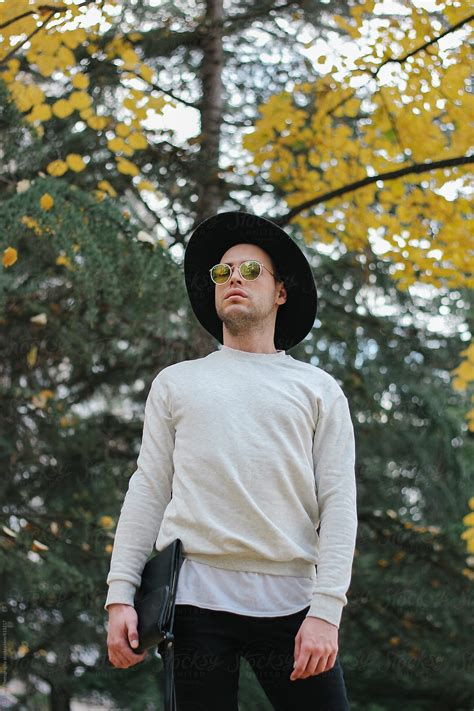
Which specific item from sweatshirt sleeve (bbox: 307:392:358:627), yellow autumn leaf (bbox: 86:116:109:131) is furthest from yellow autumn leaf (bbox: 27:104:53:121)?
sweatshirt sleeve (bbox: 307:392:358:627)

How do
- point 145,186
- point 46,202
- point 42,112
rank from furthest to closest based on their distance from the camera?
point 145,186 → point 42,112 → point 46,202

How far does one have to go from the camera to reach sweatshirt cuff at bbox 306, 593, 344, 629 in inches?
68.8

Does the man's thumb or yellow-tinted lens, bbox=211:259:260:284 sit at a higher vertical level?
yellow-tinted lens, bbox=211:259:260:284

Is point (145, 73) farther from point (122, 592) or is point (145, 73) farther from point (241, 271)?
point (122, 592)

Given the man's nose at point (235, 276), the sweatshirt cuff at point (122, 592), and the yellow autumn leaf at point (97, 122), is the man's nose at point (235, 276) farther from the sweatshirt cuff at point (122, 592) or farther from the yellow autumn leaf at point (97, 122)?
the yellow autumn leaf at point (97, 122)

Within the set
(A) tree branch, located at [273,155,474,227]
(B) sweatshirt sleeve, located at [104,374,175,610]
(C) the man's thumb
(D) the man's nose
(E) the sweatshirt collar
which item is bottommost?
(A) tree branch, located at [273,155,474,227]

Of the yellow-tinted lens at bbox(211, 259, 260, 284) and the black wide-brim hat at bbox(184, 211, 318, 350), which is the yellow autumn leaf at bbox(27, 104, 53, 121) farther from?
the yellow-tinted lens at bbox(211, 259, 260, 284)

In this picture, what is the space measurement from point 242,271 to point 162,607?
0.78 metres

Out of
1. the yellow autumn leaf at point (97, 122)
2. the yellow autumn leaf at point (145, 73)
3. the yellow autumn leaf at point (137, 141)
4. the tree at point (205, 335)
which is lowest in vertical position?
the tree at point (205, 335)

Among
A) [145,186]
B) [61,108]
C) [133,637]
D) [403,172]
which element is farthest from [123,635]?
[145,186]

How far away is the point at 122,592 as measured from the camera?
1854 mm

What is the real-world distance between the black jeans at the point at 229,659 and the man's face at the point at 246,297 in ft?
2.13

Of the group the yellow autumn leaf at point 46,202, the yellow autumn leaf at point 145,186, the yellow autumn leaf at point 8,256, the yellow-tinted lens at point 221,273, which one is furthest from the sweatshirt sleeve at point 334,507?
the yellow autumn leaf at point 145,186

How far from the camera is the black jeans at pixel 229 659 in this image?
178 centimetres
